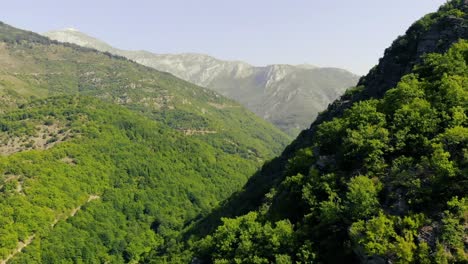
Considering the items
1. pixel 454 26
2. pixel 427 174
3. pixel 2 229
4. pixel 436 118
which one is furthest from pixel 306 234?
pixel 2 229

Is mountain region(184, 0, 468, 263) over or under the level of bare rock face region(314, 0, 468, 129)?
under

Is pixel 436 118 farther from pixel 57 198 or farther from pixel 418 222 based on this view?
pixel 57 198

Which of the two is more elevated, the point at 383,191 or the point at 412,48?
the point at 412,48

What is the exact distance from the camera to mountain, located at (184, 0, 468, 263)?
1511 inches

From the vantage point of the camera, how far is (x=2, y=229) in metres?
162

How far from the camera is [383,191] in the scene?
150ft

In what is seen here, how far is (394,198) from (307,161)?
26.3 meters

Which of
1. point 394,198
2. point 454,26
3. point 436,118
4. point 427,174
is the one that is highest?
point 454,26

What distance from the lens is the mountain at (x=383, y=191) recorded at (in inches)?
1511

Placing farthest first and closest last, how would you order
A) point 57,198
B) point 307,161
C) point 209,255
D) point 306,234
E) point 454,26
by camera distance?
point 57,198
point 454,26
point 307,161
point 209,255
point 306,234

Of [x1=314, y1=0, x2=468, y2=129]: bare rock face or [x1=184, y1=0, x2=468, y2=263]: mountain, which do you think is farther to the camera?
[x1=314, y1=0, x2=468, y2=129]: bare rock face

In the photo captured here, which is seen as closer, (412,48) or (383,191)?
(383,191)

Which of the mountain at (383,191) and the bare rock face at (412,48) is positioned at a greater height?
the bare rock face at (412,48)

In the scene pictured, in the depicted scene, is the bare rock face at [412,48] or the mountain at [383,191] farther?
the bare rock face at [412,48]
